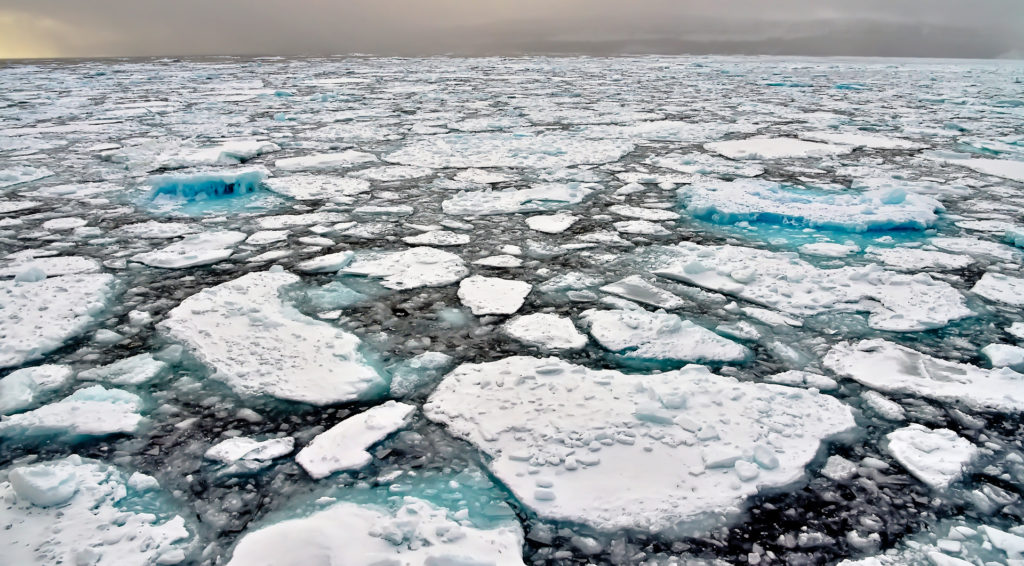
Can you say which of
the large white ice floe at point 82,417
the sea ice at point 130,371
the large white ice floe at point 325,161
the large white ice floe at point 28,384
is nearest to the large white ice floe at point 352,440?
the large white ice floe at point 82,417

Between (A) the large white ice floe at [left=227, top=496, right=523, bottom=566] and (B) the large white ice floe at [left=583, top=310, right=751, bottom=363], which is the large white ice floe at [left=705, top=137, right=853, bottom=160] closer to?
(B) the large white ice floe at [left=583, top=310, right=751, bottom=363]

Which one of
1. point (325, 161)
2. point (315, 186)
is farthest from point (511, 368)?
point (325, 161)

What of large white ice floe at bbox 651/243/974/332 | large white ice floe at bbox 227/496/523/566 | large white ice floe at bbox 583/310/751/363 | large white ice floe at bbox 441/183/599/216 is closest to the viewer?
large white ice floe at bbox 227/496/523/566

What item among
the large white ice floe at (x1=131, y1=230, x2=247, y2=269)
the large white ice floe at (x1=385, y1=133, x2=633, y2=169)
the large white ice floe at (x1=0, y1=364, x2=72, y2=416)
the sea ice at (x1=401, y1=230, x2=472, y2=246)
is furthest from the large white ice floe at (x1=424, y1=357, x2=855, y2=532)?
the large white ice floe at (x1=385, y1=133, x2=633, y2=169)

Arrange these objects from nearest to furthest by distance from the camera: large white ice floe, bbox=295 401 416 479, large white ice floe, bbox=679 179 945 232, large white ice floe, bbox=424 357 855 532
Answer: large white ice floe, bbox=424 357 855 532 < large white ice floe, bbox=295 401 416 479 < large white ice floe, bbox=679 179 945 232

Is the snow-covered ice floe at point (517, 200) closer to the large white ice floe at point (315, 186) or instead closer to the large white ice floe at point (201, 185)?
Answer: the large white ice floe at point (315, 186)

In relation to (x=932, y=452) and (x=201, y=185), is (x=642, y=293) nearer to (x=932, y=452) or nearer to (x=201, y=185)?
(x=932, y=452)
